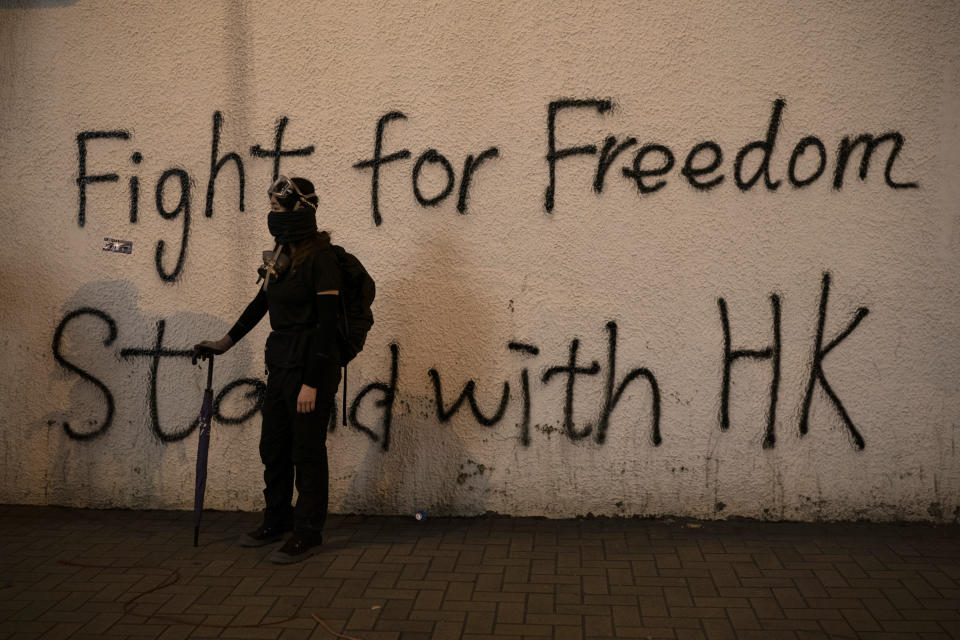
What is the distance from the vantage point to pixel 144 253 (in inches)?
218

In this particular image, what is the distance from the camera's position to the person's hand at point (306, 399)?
455 centimetres

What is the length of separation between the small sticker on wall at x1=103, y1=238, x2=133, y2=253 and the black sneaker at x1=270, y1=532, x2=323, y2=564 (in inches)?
82.9

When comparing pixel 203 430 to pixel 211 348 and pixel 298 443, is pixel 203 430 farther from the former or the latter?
pixel 298 443

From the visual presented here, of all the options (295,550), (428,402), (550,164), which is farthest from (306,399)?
(550,164)

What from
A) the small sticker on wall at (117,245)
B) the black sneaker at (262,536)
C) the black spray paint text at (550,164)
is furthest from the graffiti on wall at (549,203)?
the black sneaker at (262,536)

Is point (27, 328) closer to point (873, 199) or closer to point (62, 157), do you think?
point (62, 157)

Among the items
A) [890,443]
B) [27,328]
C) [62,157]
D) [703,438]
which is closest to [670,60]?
[703,438]

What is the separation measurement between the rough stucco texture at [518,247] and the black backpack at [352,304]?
644 millimetres

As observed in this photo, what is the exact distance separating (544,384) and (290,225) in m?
1.73

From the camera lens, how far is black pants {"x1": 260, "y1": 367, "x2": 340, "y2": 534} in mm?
4680

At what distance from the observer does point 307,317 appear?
463 centimetres

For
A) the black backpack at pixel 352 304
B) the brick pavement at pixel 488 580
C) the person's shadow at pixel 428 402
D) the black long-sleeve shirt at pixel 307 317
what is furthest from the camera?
the person's shadow at pixel 428 402

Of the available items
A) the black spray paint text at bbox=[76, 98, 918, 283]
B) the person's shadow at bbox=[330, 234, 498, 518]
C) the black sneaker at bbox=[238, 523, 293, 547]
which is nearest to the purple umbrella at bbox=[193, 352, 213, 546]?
the black sneaker at bbox=[238, 523, 293, 547]

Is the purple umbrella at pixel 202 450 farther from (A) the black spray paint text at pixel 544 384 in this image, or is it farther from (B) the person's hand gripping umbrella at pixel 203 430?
(A) the black spray paint text at pixel 544 384
